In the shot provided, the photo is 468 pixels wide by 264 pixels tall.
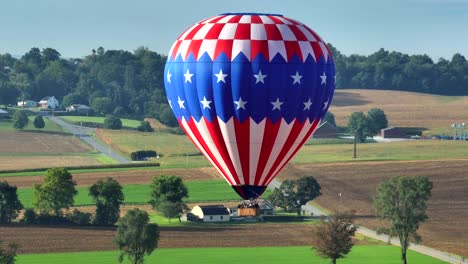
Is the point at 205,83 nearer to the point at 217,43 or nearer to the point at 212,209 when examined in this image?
the point at 217,43

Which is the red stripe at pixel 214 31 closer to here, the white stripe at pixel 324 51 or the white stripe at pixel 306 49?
the white stripe at pixel 306 49

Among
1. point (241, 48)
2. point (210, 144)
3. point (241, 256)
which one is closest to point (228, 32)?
point (241, 48)

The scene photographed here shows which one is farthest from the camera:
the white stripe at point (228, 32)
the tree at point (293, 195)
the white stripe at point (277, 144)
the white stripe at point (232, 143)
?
the tree at point (293, 195)

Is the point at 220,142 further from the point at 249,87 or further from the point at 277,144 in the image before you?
the point at 249,87

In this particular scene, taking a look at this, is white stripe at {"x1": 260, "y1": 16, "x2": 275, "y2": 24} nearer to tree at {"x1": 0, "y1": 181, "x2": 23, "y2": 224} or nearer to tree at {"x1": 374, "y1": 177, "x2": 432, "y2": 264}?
tree at {"x1": 374, "y1": 177, "x2": 432, "y2": 264}

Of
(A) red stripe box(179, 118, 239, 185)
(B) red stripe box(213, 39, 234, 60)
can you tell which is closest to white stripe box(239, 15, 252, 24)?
(B) red stripe box(213, 39, 234, 60)

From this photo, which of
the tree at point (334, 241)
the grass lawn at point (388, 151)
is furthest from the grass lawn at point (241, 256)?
the grass lawn at point (388, 151)
